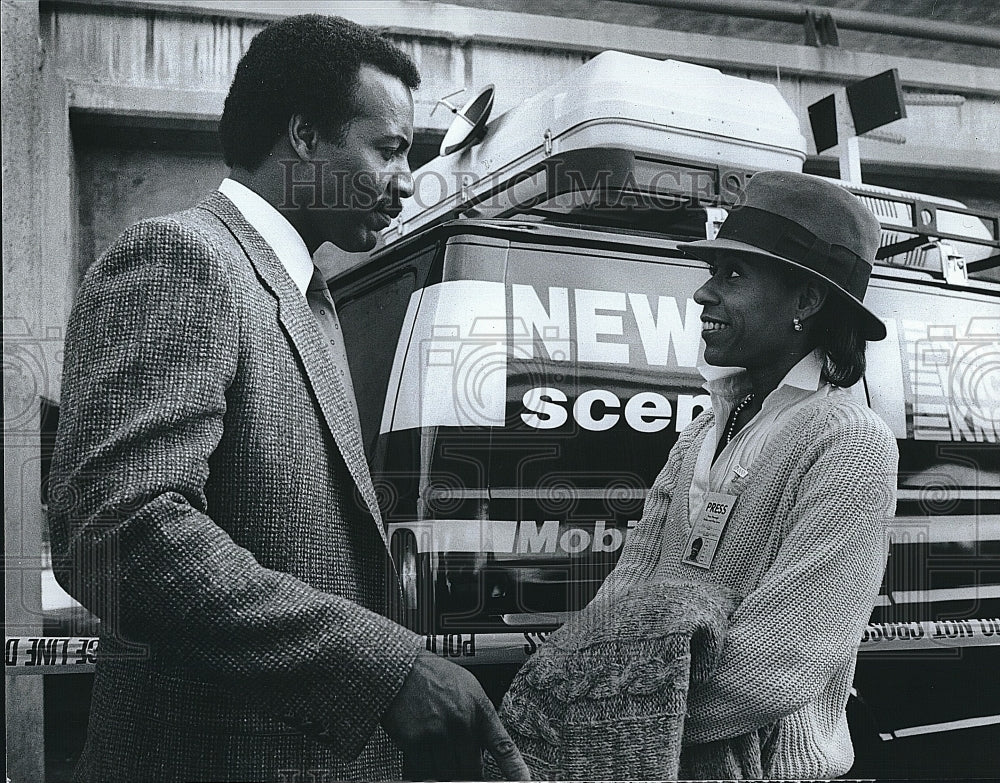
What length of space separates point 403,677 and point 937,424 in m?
1.64

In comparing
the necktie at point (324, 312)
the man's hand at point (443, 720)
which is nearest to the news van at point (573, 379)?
the necktie at point (324, 312)

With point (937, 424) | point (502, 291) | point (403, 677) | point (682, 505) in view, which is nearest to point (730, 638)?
point (682, 505)

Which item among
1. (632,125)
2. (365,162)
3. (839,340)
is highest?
(632,125)

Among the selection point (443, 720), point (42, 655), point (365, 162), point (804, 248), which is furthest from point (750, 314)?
point (42, 655)

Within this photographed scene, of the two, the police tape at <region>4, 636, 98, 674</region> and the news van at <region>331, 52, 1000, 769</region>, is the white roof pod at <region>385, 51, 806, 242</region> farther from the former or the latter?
the police tape at <region>4, 636, 98, 674</region>

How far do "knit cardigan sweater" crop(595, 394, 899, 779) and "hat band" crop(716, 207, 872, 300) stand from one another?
20 centimetres

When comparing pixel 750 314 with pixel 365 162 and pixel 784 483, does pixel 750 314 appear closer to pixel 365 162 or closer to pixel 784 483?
pixel 784 483

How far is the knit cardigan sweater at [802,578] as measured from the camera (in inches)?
52.1

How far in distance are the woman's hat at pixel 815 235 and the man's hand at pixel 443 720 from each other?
2.79 ft

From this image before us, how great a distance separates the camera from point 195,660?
3.22 feet

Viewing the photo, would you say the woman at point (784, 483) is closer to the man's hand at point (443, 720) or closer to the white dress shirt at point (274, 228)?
the man's hand at point (443, 720)

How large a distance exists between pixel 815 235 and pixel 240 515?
3.28ft

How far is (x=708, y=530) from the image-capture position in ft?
4.95

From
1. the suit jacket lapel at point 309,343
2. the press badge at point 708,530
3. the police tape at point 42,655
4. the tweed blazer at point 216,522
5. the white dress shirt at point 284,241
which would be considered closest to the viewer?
the tweed blazer at point 216,522
